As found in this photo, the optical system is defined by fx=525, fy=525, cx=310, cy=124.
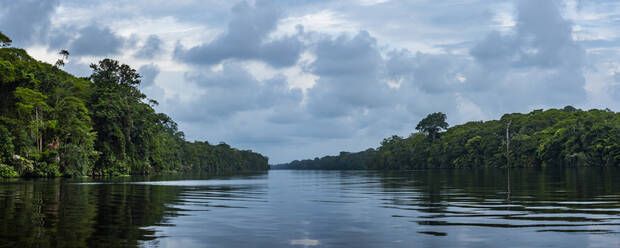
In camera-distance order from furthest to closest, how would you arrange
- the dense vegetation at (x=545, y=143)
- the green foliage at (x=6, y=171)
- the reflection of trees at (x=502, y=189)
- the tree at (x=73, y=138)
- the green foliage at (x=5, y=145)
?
the dense vegetation at (x=545, y=143) < the tree at (x=73, y=138) < the green foliage at (x=5, y=145) < the green foliage at (x=6, y=171) < the reflection of trees at (x=502, y=189)

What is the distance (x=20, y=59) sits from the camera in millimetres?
82188

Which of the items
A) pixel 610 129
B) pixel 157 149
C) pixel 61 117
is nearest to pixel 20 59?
pixel 61 117

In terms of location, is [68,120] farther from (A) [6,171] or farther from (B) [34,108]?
(A) [6,171]

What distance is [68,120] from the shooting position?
261 ft

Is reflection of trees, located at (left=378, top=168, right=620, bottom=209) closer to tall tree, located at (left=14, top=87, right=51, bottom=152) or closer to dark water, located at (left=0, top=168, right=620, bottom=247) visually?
dark water, located at (left=0, top=168, right=620, bottom=247)

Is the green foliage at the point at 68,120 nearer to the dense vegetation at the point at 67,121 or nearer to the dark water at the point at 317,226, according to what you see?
the dense vegetation at the point at 67,121

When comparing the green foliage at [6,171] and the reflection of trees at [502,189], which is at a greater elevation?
the green foliage at [6,171]

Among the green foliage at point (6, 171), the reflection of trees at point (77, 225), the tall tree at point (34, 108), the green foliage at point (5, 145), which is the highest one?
the tall tree at point (34, 108)

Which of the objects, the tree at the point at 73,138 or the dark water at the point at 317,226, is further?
the tree at the point at 73,138

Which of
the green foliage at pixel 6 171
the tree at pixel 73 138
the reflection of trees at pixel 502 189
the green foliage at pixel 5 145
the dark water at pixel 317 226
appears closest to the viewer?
the dark water at pixel 317 226

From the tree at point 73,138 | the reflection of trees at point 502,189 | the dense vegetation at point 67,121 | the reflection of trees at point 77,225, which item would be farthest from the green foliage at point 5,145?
the reflection of trees at point 77,225

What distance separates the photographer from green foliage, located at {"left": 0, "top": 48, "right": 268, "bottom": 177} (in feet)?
229

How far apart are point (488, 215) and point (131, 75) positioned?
111 meters

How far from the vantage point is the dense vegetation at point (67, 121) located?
2744 inches
